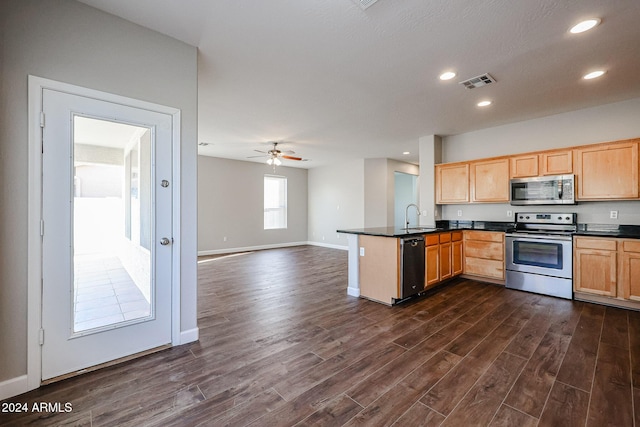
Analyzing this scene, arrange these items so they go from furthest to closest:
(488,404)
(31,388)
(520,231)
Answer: (520,231) → (31,388) → (488,404)

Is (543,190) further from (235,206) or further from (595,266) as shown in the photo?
(235,206)

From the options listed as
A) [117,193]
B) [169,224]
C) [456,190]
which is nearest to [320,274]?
[456,190]

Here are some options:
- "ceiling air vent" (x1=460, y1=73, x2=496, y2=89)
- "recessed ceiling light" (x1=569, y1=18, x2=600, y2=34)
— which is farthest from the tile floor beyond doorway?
"recessed ceiling light" (x1=569, y1=18, x2=600, y2=34)

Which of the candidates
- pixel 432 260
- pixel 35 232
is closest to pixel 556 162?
pixel 432 260

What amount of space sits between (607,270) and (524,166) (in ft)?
5.76

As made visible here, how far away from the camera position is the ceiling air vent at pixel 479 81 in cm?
308

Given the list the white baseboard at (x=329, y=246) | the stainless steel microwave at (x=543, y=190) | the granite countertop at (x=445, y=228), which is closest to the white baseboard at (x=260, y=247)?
the white baseboard at (x=329, y=246)

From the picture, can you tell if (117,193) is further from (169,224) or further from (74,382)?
(74,382)

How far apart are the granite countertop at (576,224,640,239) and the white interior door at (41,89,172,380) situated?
5.09m

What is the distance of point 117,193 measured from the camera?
2328 mm

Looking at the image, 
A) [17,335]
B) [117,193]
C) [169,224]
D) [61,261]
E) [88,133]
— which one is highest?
[88,133]

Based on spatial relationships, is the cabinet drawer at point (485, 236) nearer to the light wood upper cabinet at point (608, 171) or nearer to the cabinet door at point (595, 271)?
the cabinet door at point (595, 271)

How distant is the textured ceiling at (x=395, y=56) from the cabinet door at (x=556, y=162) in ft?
2.19

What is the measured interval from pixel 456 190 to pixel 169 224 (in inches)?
186
